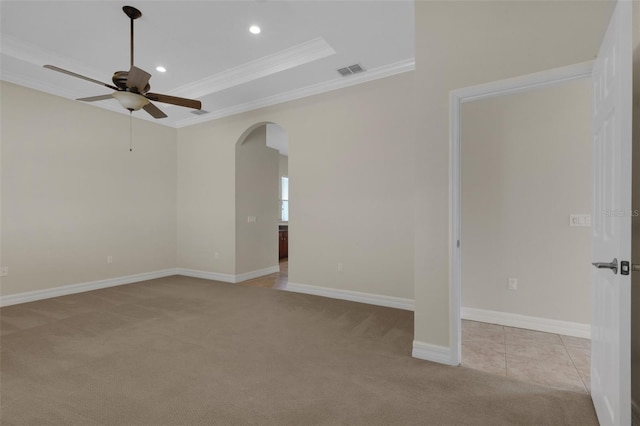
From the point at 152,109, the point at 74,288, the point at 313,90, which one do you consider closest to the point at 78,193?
the point at 74,288

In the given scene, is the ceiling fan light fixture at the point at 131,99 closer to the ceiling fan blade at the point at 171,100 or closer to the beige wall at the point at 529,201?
the ceiling fan blade at the point at 171,100

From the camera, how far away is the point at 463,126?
11.7 feet

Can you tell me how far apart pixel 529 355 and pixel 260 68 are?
436cm

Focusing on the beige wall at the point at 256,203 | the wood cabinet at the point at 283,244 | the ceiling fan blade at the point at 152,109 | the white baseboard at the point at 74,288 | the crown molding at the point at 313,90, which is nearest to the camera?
the ceiling fan blade at the point at 152,109

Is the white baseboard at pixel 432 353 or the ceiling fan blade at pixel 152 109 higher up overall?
the ceiling fan blade at pixel 152 109

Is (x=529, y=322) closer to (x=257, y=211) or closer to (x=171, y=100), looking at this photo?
(x=171, y=100)

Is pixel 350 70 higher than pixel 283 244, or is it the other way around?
pixel 350 70

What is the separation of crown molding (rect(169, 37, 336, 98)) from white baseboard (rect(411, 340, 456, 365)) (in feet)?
10.5

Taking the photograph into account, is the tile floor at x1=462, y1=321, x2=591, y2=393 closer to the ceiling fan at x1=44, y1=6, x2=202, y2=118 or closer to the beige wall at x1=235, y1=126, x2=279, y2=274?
the ceiling fan at x1=44, y1=6, x2=202, y2=118

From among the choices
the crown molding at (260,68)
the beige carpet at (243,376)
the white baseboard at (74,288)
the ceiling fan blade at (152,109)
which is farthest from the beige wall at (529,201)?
the white baseboard at (74,288)

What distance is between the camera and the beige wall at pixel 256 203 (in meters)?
5.66

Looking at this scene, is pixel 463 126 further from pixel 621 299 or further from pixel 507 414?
pixel 507 414

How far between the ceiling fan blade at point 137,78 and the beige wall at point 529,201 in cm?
330

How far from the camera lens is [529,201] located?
10.8 ft
